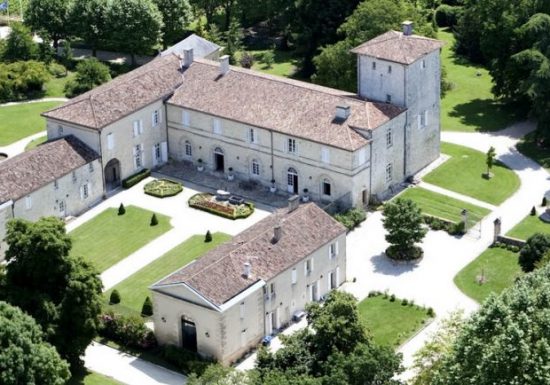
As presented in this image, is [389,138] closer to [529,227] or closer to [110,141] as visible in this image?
[529,227]

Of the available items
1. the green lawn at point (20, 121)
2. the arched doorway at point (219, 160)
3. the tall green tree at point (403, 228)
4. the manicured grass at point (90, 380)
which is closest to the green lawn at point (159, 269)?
the manicured grass at point (90, 380)

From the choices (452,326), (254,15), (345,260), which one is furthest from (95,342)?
(254,15)

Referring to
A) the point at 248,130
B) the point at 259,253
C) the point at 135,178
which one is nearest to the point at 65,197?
the point at 135,178

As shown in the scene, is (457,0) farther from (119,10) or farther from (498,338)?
(498,338)

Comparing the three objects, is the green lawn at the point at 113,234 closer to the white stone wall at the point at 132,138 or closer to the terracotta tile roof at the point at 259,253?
the white stone wall at the point at 132,138

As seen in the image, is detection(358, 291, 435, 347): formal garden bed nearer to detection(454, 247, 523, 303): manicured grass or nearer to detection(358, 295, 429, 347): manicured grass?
detection(358, 295, 429, 347): manicured grass
